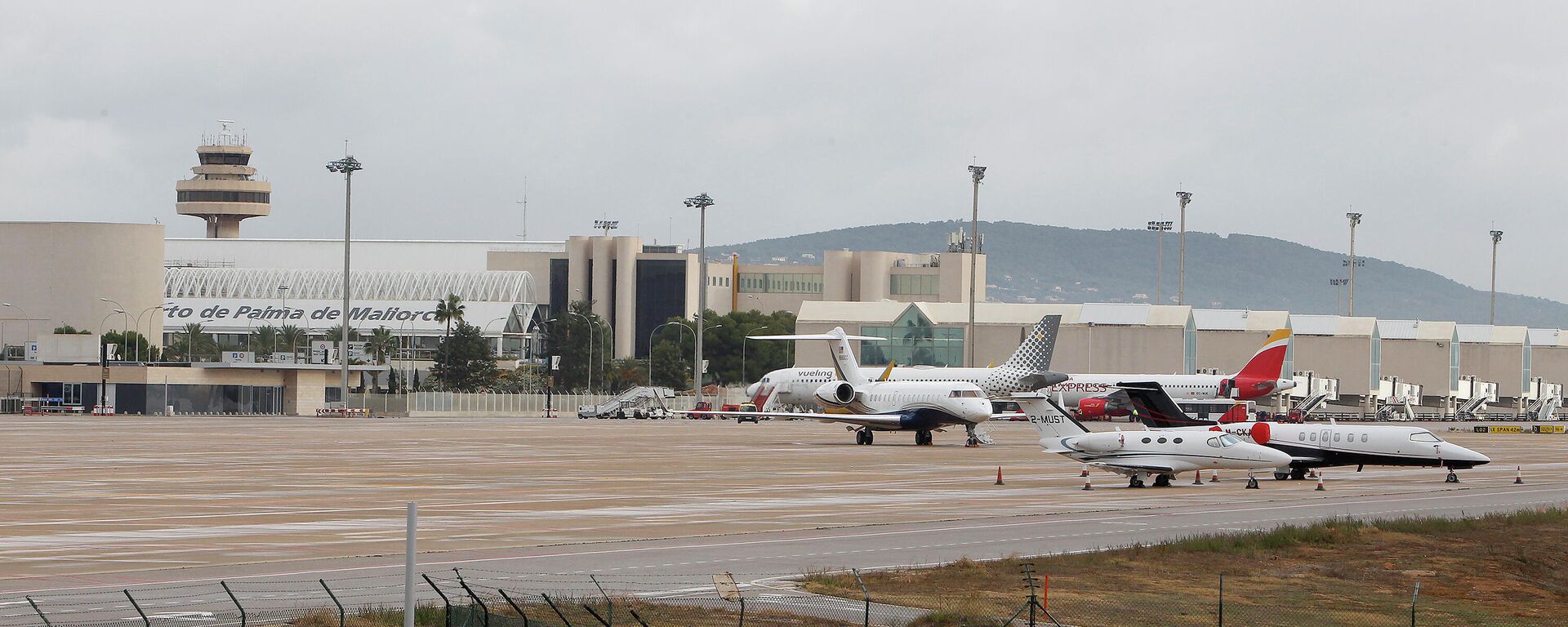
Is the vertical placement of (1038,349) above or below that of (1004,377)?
above

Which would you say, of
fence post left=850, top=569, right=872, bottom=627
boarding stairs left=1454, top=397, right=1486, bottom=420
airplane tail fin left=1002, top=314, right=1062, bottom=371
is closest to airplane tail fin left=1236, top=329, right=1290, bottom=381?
airplane tail fin left=1002, top=314, right=1062, bottom=371

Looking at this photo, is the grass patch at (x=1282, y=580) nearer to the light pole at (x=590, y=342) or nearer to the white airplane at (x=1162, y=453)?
the white airplane at (x=1162, y=453)

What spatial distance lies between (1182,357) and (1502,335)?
56735 mm

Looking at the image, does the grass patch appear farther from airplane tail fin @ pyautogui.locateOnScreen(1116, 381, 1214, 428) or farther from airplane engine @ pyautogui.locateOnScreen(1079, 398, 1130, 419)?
airplane engine @ pyautogui.locateOnScreen(1079, 398, 1130, 419)

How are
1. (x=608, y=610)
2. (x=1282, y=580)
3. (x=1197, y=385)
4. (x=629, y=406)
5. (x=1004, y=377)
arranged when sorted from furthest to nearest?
1. (x=629, y=406)
2. (x=1197, y=385)
3. (x=1004, y=377)
4. (x=1282, y=580)
5. (x=608, y=610)

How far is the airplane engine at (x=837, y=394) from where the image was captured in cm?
8300

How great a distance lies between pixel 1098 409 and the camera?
122938mm

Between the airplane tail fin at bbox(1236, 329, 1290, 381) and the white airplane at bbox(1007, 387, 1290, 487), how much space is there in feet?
174

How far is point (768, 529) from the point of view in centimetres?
3612

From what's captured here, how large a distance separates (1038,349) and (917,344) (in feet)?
199

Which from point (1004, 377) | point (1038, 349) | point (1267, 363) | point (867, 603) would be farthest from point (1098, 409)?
point (867, 603)

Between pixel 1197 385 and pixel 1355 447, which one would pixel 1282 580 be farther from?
pixel 1197 385

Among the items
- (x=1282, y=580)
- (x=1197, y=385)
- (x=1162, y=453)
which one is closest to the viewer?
(x=1282, y=580)

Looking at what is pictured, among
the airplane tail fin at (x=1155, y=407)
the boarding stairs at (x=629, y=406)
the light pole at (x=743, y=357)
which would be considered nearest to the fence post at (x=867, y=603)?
the airplane tail fin at (x=1155, y=407)
